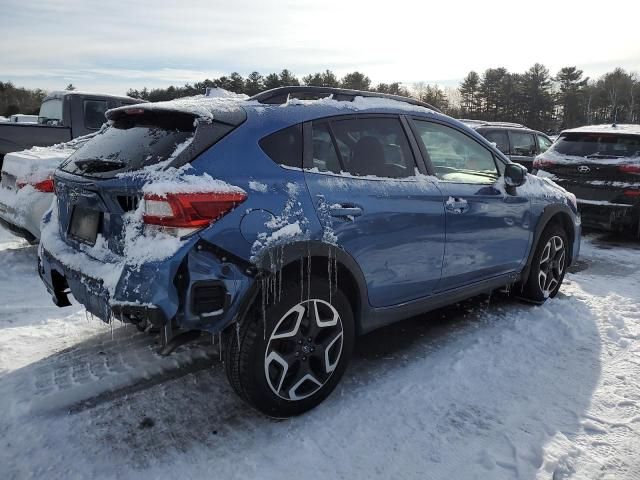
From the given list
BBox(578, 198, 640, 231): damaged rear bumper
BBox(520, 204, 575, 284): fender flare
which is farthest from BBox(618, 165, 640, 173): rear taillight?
BBox(520, 204, 575, 284): fender flare

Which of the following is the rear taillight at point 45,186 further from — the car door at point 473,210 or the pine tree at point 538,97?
the pine tree at point 538,97

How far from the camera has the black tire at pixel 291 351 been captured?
8.85 ft

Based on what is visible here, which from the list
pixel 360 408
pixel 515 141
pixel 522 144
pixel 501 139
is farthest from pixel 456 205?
pixel 522 144

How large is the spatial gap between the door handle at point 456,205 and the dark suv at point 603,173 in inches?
190

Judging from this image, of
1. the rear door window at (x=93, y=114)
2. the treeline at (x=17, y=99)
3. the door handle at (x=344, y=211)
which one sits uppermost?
the treeline at (x=17, y=99)

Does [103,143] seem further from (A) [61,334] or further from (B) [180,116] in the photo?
(A) [61,334]

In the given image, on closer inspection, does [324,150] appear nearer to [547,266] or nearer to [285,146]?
[285,146]

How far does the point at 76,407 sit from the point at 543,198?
4016mm

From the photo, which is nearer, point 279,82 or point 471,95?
point 279,82

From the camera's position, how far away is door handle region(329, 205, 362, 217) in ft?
9.60

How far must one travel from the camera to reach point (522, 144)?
12.4 meters

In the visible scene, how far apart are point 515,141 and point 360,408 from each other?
35.2 ft

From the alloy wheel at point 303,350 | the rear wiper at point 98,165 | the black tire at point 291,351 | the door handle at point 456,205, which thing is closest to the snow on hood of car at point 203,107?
the rear wiper at point 98,165

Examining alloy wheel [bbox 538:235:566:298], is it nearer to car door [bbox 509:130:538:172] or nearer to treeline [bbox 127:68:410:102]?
car door [bbox 509:130:538:172]
